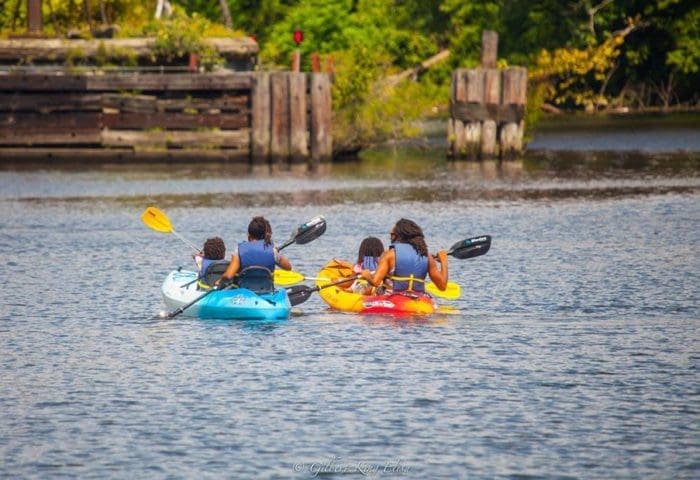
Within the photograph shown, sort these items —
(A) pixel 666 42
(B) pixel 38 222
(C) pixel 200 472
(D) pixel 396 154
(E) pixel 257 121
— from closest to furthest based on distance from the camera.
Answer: (C) pixel 200 472
(B) pixel 38 222
(E) pixel 257 121
(D) pixel 396 154
(A) pixel 666 42

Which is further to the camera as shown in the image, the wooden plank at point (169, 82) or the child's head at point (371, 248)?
the wooden plank at point (169, 82)

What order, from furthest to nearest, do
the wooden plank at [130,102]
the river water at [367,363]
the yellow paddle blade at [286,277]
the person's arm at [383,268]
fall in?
the wooden plank at [130,102], the yellow paddle blade at [286,277], the person's arm at [383,268], the river water at [367,363]

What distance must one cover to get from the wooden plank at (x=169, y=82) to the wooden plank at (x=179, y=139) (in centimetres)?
154

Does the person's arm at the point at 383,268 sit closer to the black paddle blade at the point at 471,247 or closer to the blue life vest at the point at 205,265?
the black paddle blade at the point at 471,247

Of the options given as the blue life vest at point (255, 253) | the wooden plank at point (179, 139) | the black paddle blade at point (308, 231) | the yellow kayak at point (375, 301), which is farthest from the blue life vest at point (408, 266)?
the wooden plank at point (179, 139)

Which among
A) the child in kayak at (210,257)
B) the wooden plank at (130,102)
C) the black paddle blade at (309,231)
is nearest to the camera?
the child in kayak at (210,257)

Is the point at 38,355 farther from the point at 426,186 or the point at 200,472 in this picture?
the point at 426,186

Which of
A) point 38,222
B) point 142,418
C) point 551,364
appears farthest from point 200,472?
point 38,222

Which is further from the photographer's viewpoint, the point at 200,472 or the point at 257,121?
the point at 257,121

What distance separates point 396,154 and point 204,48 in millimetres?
9931

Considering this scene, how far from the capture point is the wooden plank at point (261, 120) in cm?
5038

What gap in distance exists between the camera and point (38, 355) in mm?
20984

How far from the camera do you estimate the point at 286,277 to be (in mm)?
24984

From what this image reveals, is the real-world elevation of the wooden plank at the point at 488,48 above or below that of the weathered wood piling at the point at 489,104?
above
